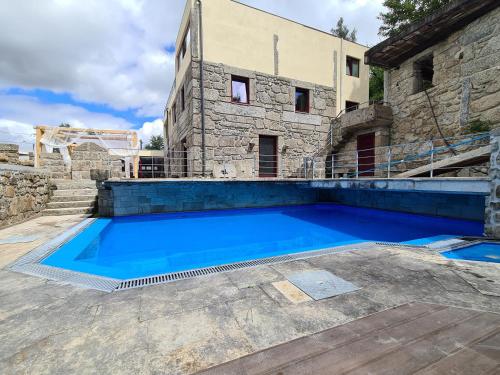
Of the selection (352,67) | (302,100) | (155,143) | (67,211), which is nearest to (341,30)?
(352,67)

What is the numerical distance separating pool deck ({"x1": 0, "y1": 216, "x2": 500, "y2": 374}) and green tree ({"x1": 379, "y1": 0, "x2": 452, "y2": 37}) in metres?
13.5

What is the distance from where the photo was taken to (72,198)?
809cm

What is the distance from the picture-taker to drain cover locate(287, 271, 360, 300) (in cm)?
250

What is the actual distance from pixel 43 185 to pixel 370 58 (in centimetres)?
1249

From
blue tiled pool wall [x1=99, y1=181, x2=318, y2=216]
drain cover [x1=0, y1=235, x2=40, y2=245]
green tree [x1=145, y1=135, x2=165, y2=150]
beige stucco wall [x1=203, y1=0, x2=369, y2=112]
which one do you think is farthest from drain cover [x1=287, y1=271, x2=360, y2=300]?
green tree [x1=145, y1=135, x2=165, y2=150]

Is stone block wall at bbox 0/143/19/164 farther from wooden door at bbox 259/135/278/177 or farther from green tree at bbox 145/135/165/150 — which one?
green tree at bbox 145/135/165/150

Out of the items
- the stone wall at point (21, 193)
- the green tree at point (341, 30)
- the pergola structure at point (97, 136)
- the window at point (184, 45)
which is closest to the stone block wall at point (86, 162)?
the pergola structure at point (97, 136)

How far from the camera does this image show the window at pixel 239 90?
33.7 feet

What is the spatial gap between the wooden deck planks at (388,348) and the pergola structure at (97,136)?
943 cm

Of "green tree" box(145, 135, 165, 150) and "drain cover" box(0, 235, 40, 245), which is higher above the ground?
"green tree" box(145, 135, 165, 150)

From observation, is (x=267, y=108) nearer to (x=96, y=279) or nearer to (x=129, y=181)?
(x=129, y=181)

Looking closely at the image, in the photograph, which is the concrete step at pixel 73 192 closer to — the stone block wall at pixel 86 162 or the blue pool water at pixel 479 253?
the stone block wall at pixel 86 162

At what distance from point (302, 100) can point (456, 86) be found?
6.03 m

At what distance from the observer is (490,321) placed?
1938 mm
